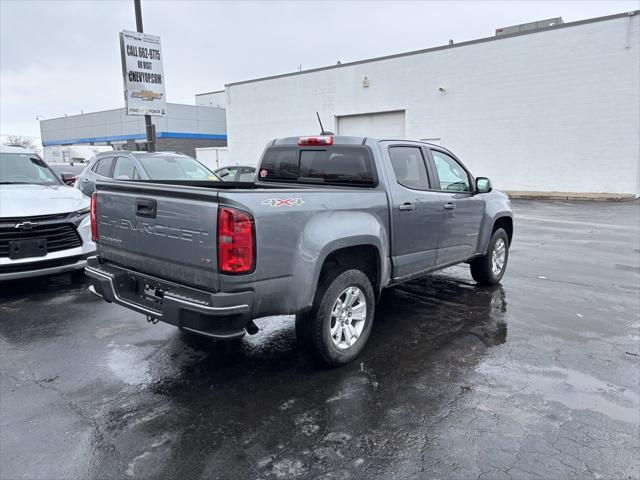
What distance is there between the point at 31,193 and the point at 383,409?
5.71 m

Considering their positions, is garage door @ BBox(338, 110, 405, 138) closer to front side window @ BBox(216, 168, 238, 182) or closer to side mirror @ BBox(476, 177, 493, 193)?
front side window @ BBox(216, 168, 238, 182)

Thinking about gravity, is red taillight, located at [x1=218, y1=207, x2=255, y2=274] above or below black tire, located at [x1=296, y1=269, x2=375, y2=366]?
above

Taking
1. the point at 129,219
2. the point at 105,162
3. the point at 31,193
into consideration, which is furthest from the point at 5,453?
the point at 105,162

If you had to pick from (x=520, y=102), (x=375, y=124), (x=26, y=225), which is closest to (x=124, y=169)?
(x=26, y=225)

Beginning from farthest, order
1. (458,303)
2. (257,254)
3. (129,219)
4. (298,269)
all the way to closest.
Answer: (458,303) → (129,219) → (298,269) → (257,254)

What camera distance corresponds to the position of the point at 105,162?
32.4 feet

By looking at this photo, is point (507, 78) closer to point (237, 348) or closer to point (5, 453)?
point (237, 348)

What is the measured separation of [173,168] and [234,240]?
6.65m

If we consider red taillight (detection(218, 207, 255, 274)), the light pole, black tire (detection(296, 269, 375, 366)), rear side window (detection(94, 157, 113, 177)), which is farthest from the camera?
the light pole

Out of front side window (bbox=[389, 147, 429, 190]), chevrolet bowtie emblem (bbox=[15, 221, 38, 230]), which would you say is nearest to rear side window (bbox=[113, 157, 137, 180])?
chevrolet bowtie emblem (bbox=[15, 221, 38, 230])

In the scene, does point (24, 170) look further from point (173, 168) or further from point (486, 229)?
point (486, 229)

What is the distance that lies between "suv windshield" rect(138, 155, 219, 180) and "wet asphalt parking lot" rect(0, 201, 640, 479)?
3503mm

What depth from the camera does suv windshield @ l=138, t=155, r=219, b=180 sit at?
8.92 metres

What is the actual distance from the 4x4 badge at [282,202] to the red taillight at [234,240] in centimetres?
20
